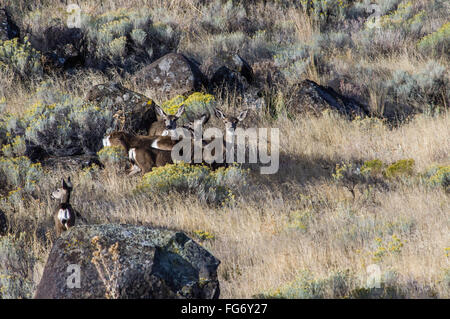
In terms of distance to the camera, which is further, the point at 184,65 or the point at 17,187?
the point at 184,65

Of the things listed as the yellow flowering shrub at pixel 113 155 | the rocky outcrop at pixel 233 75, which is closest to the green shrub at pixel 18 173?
the yellow flowering shrub at pixel 113 155

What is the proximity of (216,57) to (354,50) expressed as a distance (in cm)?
350

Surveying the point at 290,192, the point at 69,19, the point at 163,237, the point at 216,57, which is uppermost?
the point at 69,19

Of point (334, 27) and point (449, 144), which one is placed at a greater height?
point (334, 27)

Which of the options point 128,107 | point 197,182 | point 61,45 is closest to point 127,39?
point 61,45

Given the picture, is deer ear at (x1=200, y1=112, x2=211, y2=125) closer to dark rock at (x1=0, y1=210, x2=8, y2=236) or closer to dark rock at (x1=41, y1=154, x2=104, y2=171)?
dark rock at (x1=41, y1=154, x2=104, y2=171)

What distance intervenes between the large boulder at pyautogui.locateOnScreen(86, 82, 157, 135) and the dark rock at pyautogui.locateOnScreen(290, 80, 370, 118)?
9.53 ft

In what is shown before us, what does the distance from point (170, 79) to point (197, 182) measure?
4194 millimetres

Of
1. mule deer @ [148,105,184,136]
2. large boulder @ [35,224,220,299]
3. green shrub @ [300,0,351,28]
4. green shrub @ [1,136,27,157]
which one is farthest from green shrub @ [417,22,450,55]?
large boulder @ [35,224,220,299]

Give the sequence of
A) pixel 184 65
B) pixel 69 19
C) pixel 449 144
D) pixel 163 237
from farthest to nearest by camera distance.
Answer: pixel 69 19 → pixel 184 65 → pixel 449 144 → pixel 163 237

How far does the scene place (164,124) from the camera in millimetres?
11625

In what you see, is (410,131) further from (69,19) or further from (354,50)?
(69,19)

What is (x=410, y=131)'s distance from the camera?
1212cm

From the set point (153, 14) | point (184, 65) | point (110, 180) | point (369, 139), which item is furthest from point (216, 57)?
point (110, 180)
